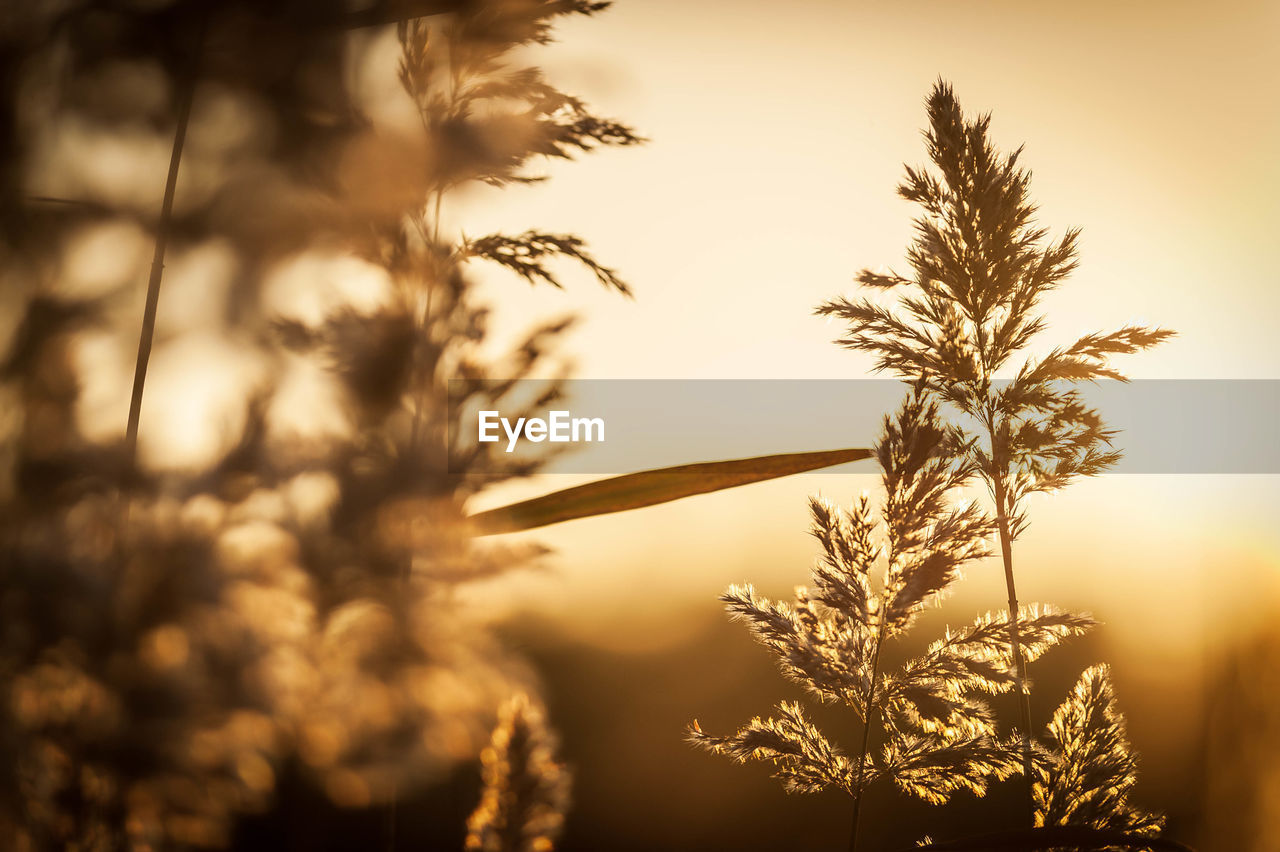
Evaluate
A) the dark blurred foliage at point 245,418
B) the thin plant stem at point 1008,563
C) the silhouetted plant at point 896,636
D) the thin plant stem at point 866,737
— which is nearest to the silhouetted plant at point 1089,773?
the thin plant stem at point 1008,563

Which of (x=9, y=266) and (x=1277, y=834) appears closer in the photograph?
(x=9, y=266)

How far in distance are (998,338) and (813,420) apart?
0.29 metres

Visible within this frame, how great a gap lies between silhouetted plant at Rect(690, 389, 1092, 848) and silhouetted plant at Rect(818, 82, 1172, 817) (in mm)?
128

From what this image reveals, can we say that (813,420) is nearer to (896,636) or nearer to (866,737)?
(896,636)

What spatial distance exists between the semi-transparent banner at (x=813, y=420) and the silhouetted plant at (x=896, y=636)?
9cm

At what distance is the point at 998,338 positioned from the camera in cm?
95

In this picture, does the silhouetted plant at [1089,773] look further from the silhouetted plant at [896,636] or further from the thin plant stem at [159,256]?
the thin plant stem at [159,256]

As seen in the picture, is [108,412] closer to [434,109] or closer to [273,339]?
[273,339]

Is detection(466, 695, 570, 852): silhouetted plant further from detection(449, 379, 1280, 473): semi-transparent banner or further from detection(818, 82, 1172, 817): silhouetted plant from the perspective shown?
detection(818, 82, 1172, 817): silhouetted plant

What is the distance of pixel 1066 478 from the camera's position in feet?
3.11

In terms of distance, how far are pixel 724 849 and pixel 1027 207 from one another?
1.01m

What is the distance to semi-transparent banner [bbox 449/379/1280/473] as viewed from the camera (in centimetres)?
92

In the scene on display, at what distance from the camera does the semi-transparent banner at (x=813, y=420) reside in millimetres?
922

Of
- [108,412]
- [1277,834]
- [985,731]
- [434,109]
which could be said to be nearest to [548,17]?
[434,109]
